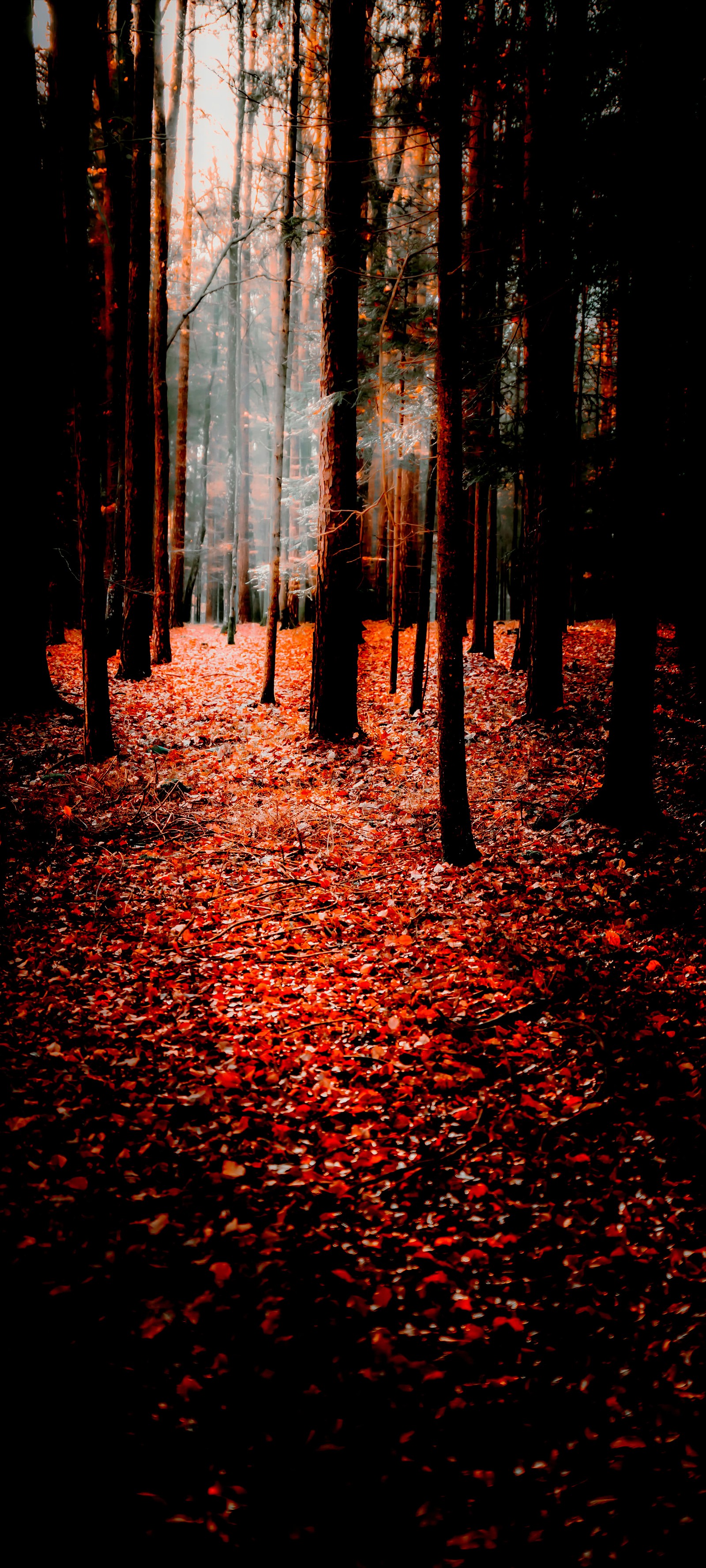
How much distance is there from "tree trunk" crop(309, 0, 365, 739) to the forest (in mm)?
63

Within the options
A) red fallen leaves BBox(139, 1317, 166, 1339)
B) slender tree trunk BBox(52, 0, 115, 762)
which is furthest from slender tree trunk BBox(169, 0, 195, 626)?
red fallen leaves BBox(139, 1317, 166, 1339)

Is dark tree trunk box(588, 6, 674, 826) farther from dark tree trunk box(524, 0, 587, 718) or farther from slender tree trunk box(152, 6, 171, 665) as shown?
slender tree trunk box(152, 6, 171, 665)

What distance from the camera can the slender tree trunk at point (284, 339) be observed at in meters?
10.5

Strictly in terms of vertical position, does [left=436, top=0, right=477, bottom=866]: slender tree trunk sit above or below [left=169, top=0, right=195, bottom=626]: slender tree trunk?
below

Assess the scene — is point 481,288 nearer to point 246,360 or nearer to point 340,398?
point 340,398

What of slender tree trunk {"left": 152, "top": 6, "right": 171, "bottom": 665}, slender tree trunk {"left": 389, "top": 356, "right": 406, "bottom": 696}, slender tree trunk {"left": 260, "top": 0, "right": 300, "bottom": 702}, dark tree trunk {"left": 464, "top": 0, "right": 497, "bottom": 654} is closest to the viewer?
dark tree trunk {"left": 464, "top": 0, "right": 497, "bottom": 654}

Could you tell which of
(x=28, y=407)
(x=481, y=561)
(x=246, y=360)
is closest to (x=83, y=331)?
(x=28, y=407)

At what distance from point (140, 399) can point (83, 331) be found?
15.1 ft

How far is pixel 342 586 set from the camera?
10.1 m

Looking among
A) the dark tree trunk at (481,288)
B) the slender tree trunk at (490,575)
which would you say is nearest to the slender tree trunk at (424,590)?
the dark tree trunk at (481,288)

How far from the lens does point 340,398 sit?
9.20 meters

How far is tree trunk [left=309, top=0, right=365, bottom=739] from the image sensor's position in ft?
28.8

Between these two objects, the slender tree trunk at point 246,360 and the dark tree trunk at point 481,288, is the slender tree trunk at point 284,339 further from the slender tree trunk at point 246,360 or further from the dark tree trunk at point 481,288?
the dark tree trunk at point 481,288

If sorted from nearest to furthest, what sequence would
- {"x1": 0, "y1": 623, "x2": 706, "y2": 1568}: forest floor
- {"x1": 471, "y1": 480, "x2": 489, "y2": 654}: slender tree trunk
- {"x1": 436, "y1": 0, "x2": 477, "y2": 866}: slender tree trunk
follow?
{"x1": 0, "y1": 623, "x2": 706, "y2": 1568}: forest floor → {"x1": 436, "y1": 0, "x2": 477, "y2": 866}: slender tree trunk → {"x1": 471, "y1": 480, "x2": 489, "y2": 654}: slender tree trunk
